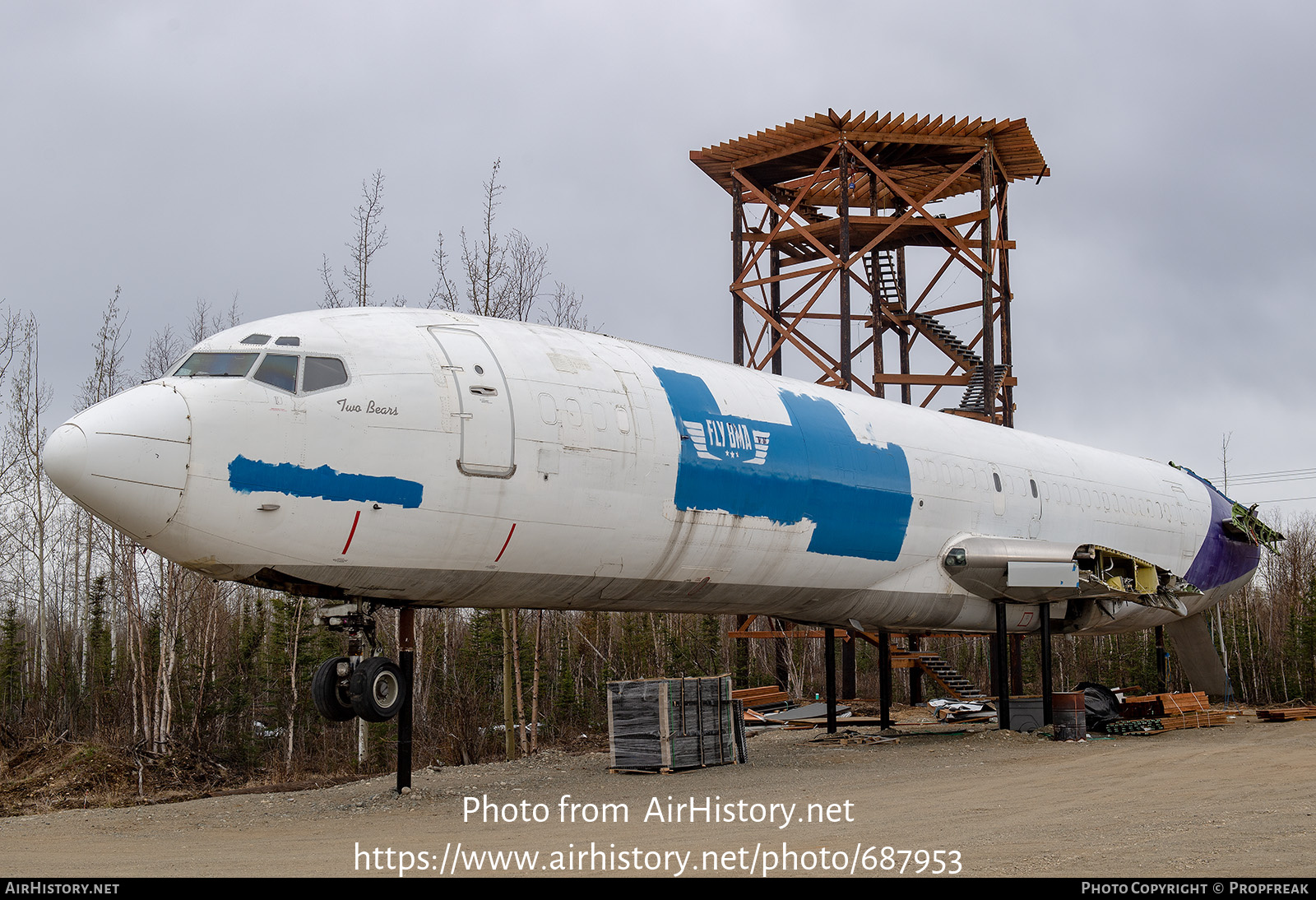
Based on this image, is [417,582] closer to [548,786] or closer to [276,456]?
[276,456]

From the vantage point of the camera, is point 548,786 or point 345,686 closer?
point 345,686

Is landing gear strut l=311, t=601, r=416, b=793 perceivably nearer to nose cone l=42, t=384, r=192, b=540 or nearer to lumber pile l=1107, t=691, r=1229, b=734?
nose cone l=42, t=384, r=192, b=540

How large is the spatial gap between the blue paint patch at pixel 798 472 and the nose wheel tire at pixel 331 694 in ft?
13.7

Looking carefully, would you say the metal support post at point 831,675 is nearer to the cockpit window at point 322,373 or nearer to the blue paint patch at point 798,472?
the blue paint patch at point 798,472

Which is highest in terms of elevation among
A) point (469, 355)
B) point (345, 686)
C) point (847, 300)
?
point (847, 300)

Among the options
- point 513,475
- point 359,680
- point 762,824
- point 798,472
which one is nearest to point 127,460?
point 359,680

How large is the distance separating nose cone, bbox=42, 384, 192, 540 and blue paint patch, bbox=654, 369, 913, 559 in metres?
5.37

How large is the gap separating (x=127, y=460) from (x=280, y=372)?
5.34 feet

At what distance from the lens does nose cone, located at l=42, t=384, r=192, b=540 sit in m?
9.50

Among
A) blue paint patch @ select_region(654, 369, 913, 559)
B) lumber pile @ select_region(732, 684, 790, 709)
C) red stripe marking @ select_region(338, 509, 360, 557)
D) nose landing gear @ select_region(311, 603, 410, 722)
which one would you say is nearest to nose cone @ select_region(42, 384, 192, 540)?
red stripe marking @ select_region(338, 509, 360, 557)

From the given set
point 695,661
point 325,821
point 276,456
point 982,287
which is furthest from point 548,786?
point 695,661

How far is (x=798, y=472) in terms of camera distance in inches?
559
